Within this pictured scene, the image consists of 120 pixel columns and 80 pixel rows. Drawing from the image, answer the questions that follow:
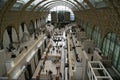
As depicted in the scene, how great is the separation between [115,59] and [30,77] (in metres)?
8.98

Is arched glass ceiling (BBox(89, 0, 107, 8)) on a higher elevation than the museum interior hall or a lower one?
higher

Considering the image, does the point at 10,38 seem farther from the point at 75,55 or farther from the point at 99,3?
the point at 99,3

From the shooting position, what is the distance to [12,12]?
64.3 feet

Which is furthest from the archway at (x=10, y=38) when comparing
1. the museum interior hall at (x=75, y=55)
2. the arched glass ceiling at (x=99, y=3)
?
the arched glass ceiling at (x=99, y=3)

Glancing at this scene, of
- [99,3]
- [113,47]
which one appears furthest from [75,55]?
[99,3]

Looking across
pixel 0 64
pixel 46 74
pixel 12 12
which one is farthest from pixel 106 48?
pixel 12 12

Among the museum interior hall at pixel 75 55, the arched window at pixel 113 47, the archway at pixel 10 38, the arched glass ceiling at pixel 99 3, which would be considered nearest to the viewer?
the museum interior hall at pixel 75 55

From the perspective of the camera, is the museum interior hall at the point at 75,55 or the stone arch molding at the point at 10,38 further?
the stone arch molding at the point at 10,38

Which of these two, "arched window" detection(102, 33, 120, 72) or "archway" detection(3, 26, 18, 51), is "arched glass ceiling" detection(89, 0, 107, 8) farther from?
"archway" detection(3, 26, 18, 51)

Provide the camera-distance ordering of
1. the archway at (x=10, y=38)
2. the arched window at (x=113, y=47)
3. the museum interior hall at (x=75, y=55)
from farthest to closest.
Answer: the archway at (x=10, y=38), the arched window at (x=113, y=47), the museum interior hall at (x=75, y=55)

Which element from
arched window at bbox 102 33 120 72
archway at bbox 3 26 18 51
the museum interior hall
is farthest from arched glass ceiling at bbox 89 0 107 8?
archway at bbox 3 26 18 51

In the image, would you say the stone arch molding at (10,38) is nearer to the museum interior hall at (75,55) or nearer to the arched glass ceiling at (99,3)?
the museum interior hall at (75,55)

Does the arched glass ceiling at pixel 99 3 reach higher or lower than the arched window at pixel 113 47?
higher

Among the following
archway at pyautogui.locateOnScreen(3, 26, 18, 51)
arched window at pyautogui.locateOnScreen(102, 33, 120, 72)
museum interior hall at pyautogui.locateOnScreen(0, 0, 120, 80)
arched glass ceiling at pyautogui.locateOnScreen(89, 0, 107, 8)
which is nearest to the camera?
museum interior hall at pyautogui.locateOnScreen(0, 0, 120, 80)
